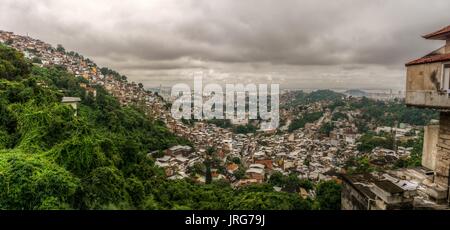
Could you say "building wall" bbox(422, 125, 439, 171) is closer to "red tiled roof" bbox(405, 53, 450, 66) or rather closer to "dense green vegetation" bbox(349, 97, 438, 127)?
"red tiled roof" bbox(405, 53, 450, 66)

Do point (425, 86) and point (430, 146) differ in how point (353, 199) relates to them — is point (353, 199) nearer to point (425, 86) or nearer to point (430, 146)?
point (430, 146)

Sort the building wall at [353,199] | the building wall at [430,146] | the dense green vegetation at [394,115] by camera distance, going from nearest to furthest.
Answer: the building wall at [353,199] → the building wall at [430,146] → the dense green vegetation at [394,115]

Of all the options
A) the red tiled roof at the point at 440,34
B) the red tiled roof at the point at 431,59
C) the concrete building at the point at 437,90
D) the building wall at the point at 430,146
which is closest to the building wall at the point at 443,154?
the concrete building at the point at 437,90

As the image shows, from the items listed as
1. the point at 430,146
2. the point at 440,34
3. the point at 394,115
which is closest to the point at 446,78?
the point at 440,34

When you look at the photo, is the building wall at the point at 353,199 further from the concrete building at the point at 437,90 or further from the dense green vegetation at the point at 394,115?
→ the dense green vegetation at the point at 394,115

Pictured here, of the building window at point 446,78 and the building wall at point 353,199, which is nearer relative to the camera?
the building window at point 446,78
